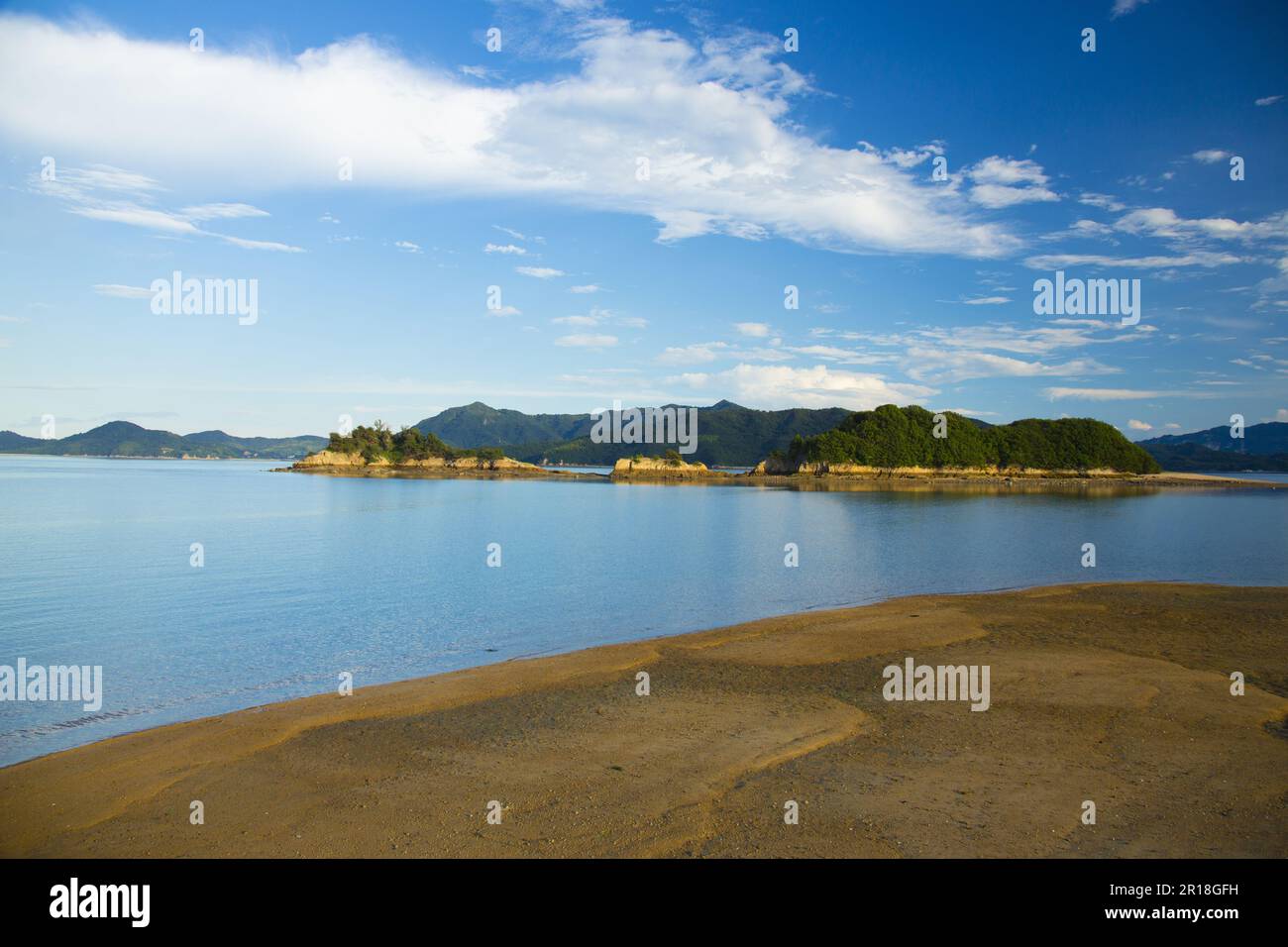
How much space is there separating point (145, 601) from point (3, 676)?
31.6 feet

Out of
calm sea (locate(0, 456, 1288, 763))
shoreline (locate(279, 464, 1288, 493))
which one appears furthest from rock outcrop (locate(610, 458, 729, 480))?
calm sea (locate(0, 456, 1288, 763))

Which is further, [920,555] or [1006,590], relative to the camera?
[920,555]

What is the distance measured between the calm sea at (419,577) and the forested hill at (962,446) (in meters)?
106

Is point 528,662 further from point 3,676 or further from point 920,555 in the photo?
point 920,555

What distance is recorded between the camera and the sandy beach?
8.60m

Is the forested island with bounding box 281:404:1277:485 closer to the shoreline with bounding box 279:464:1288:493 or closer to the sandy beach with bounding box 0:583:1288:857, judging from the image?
the shoreline with bounding box 279:464:1288:493

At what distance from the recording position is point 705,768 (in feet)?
35.6

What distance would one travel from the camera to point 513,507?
3260 inches

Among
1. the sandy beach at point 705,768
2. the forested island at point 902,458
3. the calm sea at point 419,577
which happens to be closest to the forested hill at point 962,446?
the forested island at point 902,458

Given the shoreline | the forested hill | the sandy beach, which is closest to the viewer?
the sandy beach

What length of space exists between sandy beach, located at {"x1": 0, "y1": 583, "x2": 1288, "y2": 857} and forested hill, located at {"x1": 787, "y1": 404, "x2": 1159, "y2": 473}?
162361 mm

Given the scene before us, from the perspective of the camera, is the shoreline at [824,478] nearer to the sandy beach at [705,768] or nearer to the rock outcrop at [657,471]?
the rock outcrop at [657,471]

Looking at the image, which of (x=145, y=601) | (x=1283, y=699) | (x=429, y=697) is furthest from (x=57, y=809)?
(x=1283, y=699)
